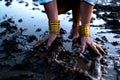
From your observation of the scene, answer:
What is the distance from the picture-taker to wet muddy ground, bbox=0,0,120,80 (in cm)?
336

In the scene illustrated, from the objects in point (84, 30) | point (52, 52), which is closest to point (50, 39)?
point (52, 52)

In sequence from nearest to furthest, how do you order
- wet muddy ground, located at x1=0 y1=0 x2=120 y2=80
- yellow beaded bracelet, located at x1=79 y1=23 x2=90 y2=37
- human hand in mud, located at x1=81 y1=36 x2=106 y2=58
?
wet muddy ground, located at x1=0 y1=0 x2=120 y2=80
human hand in mud, located at x1=81 y1=36 x2=106 y2=58
yellow beaded bracelet, located at x1=79 y1=23 x2=90 y2=37

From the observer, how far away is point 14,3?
22.5 feet

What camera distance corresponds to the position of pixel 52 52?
390 centimetres

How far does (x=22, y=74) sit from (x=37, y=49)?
0.77 m

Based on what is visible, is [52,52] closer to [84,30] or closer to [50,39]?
[50,39]

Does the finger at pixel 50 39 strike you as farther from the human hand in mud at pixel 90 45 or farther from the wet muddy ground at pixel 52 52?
the human hand in mud at pixel 90 45

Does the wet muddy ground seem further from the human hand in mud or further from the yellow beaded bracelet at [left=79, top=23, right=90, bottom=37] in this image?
the yellow beaded bracelet at [left=79, top=23, right=90, bottom=37]

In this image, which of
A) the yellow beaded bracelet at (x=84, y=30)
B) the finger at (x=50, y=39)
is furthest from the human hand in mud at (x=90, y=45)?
the finger at (x=50, y=39)

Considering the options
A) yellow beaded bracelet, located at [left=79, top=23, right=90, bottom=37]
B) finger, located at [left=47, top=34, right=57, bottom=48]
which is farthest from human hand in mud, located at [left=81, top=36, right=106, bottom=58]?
finger, located at [left=47, top=34, right=57, bottom=48]

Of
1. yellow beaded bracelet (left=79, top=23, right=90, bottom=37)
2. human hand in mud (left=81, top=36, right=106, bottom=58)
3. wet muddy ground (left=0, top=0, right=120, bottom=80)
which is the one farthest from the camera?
yellow beaded bracelet (left=79, top=23, right=90, bottom=37)

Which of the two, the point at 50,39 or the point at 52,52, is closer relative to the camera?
the point at 52,52

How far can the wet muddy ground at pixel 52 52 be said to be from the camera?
3.36 m

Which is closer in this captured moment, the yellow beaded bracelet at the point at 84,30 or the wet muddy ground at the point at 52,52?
the wet muddy ground at the point at 52,52
